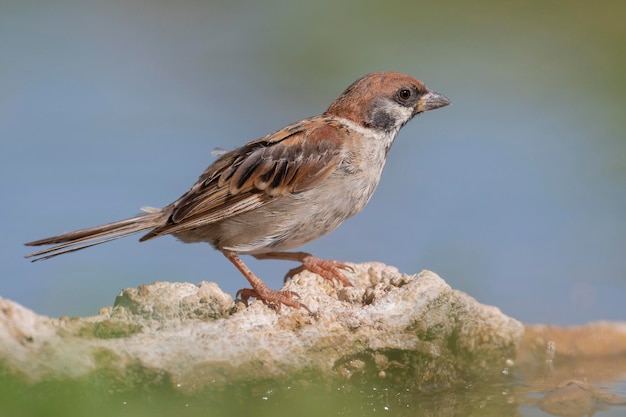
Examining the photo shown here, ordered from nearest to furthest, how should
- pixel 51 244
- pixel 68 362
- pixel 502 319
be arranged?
pixel 68 362 → pixel 502 319 → pixel 51 244

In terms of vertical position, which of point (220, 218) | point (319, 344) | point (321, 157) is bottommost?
point (319, 344)

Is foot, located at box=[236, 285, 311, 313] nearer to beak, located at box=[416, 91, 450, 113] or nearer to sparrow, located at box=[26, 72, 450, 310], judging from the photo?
sparrow, located at box=[26, 72, 450, 310]

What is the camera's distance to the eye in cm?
511

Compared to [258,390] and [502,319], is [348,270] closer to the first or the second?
[502,319]

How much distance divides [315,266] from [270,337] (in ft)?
4.16

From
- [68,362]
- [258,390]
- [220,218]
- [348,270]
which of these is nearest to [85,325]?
[68,362]

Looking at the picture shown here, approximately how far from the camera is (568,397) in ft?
13.2

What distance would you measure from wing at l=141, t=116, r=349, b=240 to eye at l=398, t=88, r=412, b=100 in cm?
40

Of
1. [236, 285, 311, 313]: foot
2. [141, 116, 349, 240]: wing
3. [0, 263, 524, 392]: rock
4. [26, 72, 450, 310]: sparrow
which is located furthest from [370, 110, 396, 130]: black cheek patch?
[236, 285, 311, 313]: foot

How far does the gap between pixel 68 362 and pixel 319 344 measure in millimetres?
1096

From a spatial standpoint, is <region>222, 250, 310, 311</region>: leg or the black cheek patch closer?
<region>222, 250, 310, 311</region>: leg

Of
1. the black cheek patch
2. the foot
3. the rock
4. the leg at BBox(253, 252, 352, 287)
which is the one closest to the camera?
the rock

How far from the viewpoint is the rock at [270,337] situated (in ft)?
11.4

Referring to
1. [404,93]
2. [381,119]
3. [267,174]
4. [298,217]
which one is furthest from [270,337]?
[404,93]
